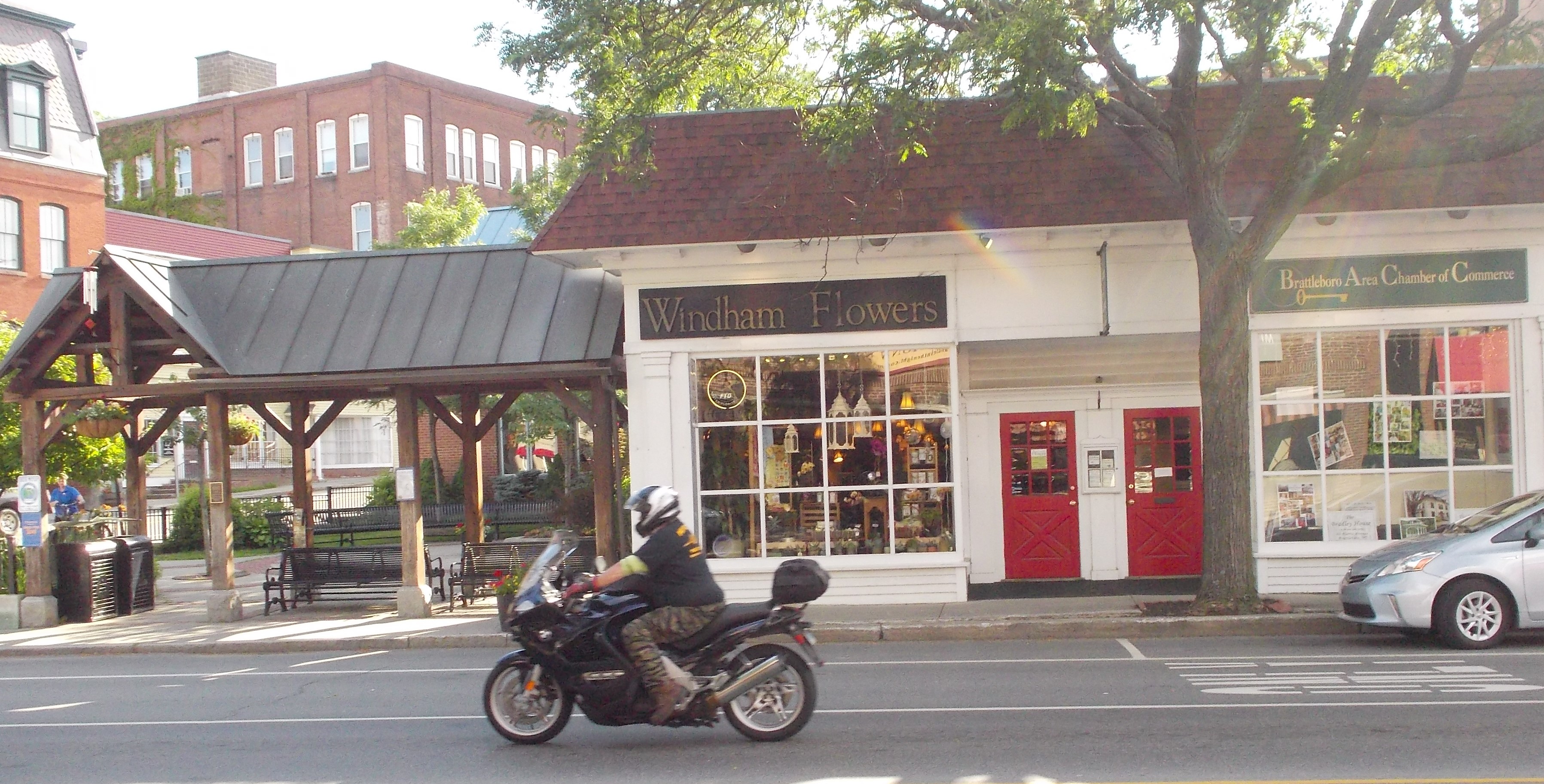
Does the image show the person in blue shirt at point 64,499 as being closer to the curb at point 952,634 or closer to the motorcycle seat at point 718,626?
the curb at point 952,634

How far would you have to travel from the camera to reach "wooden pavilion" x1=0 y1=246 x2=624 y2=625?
1525 cm

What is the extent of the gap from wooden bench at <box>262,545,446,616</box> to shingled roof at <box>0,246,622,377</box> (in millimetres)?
2570

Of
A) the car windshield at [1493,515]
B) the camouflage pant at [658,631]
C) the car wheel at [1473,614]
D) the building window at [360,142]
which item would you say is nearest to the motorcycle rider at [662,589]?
the camouflage pant at [658,631]

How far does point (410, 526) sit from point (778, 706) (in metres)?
8.86

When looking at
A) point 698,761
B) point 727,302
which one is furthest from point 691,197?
point 698,761

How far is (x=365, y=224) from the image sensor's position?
150ft

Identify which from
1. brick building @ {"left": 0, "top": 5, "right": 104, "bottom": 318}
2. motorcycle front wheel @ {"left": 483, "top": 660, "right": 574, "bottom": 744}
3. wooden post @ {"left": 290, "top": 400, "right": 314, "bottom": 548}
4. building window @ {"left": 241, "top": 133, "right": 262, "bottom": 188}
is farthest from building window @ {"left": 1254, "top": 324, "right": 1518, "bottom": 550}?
building window @ {"left": 241, "top": 133, "right": 262, "bottom": 188}

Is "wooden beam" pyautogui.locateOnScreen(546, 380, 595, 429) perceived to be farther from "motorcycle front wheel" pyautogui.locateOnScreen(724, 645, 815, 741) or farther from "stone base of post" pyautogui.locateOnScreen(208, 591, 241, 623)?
→ "motorcycle front wheel" pyautogui.locateOnScreen(724, 645, 815, 741)

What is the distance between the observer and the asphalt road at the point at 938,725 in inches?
285

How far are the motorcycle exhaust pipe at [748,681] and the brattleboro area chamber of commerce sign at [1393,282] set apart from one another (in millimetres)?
8531

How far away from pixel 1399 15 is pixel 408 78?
3966cm

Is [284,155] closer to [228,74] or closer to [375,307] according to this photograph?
[228,74]

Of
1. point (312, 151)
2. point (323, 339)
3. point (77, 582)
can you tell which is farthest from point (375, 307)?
point (312, 151)

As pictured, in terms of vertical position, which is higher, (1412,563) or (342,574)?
(1412,563)
